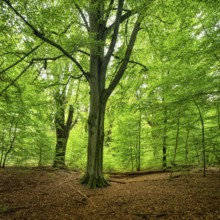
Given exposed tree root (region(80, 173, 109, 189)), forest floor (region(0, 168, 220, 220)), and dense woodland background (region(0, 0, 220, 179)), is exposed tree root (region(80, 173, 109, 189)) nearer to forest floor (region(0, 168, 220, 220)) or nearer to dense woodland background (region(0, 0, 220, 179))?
forest floor (region(0, 168, 220, 220))

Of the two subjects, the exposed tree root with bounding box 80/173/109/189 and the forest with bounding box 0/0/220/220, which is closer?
the forest with bounding box 0/0/220/220

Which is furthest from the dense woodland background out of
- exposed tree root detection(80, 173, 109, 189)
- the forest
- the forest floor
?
exposed tree root detection(80, 173, 109, 189)

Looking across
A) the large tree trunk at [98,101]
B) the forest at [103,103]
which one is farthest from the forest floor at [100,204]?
the large tree trunk at [98,101]

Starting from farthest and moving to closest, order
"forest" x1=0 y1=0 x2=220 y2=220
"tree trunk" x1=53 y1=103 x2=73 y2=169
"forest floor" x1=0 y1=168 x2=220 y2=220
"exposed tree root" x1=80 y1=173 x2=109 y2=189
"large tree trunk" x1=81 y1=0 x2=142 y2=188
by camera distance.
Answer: "tree trunk" x1=53 y1=103 x2=73 y2=169 < "large tree trunk" x1=81 y1=0 x2=142 y2=188 < "exposed tree root" x1=80 y1=173 x2=109 y2=189 < "forest" x1=0 y1=0 x2=220 y2=220 < "forest floor" x1=0 y1=168 x2=220 y2=220

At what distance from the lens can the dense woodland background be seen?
5.56 metres

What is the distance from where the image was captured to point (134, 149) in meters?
12.2

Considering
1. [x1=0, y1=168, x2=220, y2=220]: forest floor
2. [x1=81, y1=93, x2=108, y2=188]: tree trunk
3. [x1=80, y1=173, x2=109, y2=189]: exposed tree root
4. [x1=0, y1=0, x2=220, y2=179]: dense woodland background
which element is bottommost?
[x1=0, y1=168, x2=220, y2=220]: forest floor

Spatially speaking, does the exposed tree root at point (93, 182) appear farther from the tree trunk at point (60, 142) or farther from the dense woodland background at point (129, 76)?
the tree trunk at point (60, 142)

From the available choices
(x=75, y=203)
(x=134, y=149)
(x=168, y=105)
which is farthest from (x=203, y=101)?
(x=134, y=149)

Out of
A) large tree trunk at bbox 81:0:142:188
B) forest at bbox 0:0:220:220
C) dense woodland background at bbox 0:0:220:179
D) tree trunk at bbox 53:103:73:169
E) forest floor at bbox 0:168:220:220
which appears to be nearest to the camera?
forest floor at bbox 0:168:220:220

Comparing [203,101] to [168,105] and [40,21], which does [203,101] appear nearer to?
[168,105]

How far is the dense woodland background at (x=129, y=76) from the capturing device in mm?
5562

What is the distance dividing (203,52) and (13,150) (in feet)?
27.4

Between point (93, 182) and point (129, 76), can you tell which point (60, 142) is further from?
point (129, 76)
